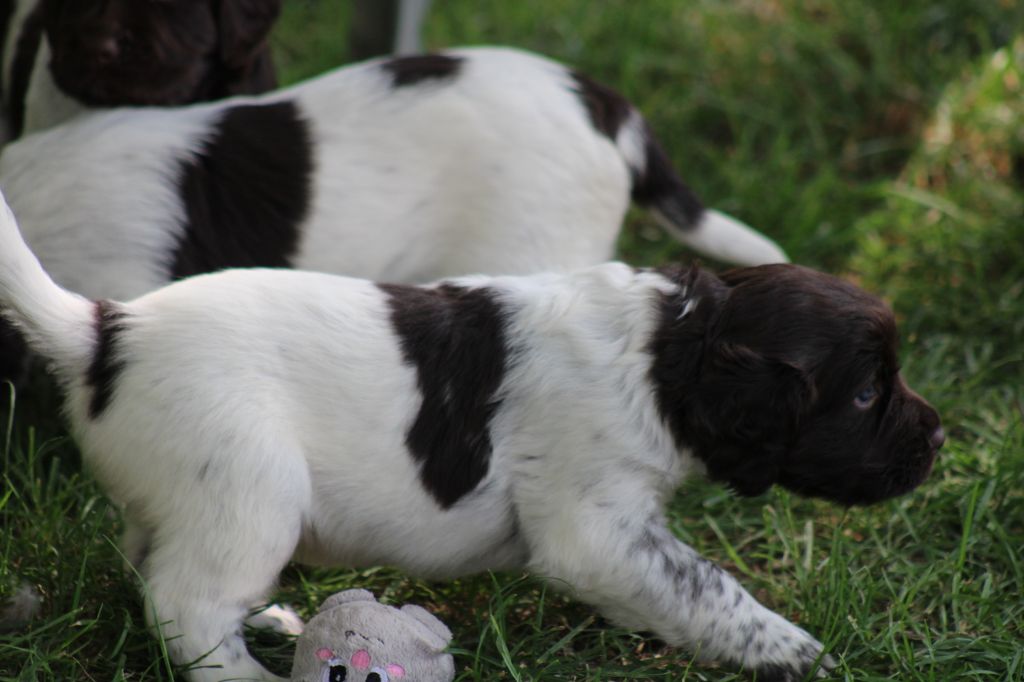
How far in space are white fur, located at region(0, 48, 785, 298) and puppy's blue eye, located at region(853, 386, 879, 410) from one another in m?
1.17

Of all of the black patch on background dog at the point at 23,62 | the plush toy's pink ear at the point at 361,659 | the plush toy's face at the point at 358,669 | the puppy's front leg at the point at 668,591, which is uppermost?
the black patch on background dog at the point at 23,62

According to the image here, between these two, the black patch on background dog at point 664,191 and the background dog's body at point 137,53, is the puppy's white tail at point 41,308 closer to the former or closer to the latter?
the background dog's body at point 137,53

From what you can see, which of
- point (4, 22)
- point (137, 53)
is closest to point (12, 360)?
point (137, 53)

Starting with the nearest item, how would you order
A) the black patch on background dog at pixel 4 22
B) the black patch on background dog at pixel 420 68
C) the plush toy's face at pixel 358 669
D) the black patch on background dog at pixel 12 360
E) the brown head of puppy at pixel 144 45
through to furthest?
the plush toy's face at pixel 358 669 → the black patch on background dog at pixel 12 360 → the brown head of puppy at pixel 144 45 → the black patch on background dog at pixel 420 68 → the black patch on background dog at pixel 4 22

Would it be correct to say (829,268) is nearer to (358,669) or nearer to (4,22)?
(358,669)

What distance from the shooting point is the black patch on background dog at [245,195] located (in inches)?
146

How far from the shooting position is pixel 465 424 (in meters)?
2.97

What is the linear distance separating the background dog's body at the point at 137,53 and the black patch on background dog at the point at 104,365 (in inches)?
54.4

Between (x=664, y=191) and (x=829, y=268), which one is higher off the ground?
(x=664, y=191)

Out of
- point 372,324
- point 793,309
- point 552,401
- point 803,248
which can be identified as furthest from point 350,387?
point 803,248

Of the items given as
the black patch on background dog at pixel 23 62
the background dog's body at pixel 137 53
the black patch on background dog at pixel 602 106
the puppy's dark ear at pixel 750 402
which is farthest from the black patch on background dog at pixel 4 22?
the puppy's dark ear at pixel 750 402

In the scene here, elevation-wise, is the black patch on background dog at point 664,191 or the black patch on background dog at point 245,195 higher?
the black patch on background dog at point 245,195

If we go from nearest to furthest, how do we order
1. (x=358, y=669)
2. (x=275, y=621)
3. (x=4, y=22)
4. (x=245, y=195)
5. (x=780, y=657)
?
(x=358, y=669) < (x=780, y=657) < (x=275, y=621) < (x=245, y=195) < (x=4, y=22)

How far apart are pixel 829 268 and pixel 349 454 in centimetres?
267
